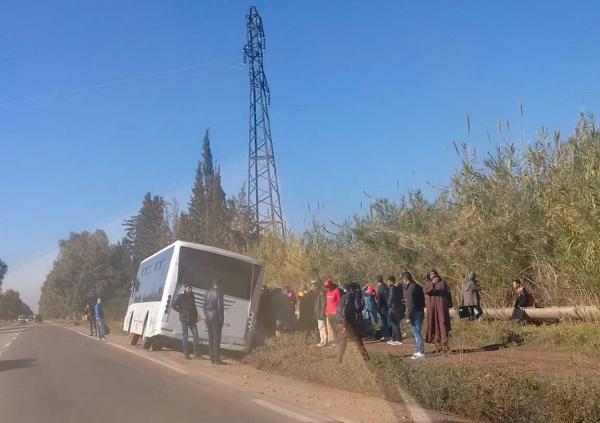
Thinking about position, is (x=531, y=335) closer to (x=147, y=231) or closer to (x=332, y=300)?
(x=332, y=300)

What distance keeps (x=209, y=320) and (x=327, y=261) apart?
12.0 metres

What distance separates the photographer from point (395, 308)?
52.7ft

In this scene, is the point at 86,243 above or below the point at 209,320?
above

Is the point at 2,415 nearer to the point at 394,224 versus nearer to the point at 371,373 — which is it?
the point at 371,373

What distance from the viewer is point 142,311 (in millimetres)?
21922

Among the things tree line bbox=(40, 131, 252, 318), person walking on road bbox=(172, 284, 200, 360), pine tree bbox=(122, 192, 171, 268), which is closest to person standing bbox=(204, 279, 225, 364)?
person walking on road bbox=(172, 284, 200, 360)

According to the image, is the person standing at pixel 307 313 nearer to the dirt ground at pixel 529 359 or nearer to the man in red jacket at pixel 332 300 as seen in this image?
the man in red jacket at pixel 332 300

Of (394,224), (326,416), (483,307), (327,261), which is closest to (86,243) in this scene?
(327,261)

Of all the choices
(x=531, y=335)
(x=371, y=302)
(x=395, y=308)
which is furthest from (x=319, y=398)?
(x=371, y=302)

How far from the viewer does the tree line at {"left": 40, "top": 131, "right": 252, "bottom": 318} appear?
137 feet

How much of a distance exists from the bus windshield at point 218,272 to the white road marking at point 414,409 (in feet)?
27.8

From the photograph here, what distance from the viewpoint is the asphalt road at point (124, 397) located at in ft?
29.8

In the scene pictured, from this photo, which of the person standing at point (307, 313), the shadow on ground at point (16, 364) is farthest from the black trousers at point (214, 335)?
the shadow on ground at point (16, 364)

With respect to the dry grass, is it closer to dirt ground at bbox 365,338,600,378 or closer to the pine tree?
dirt ground at bbox 365,338,600,378
